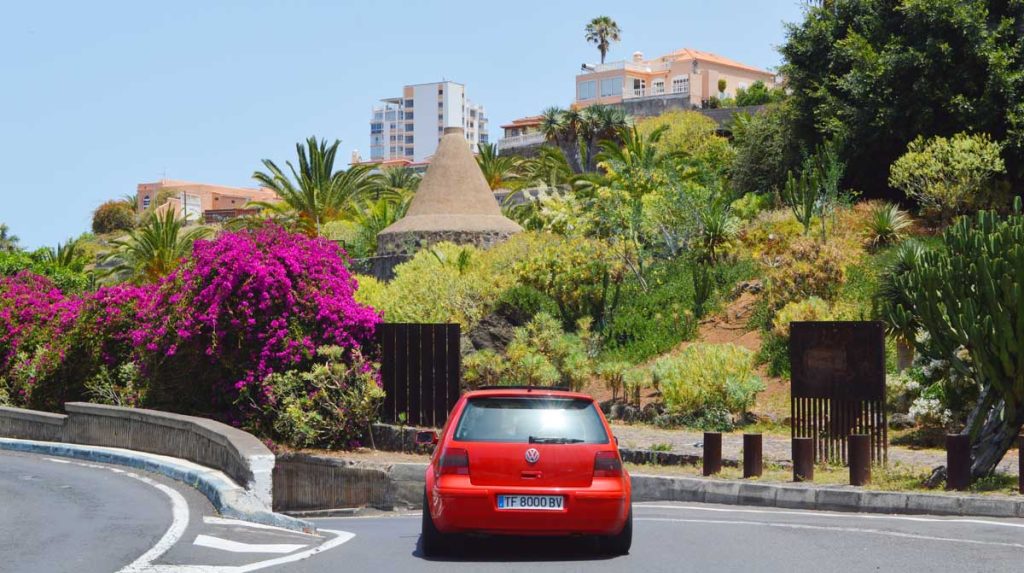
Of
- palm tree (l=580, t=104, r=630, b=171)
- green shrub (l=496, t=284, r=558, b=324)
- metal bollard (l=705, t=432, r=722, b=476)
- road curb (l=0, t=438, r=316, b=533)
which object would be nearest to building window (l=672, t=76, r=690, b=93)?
palm tree (l=580, t=104, r=630, b=171)

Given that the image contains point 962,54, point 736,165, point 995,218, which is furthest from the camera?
point 736,165

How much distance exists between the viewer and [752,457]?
1448 centimetres

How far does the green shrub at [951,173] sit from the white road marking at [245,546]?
2644 cm

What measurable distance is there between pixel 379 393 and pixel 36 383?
37.8 feet

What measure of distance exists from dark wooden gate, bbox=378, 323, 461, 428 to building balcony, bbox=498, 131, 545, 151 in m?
63.4

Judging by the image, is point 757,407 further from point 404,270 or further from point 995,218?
point 404,270

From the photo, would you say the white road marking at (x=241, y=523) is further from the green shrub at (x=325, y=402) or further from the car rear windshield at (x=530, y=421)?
the green shrub at (x=325, y=402)

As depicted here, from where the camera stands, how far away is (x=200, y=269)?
22578 mm

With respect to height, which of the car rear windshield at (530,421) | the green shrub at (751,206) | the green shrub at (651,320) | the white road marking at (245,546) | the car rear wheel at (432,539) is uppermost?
the green shrub at (751,206)

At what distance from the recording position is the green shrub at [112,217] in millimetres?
112438

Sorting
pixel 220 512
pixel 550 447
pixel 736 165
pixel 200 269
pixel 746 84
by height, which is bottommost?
pixel 220 512

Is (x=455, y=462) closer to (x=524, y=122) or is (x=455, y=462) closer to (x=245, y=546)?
(x=245, y=546)

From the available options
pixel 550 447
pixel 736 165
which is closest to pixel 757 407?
pixel 550 447

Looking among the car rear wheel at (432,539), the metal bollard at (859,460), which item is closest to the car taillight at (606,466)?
the car rear wheel at (432,539)
